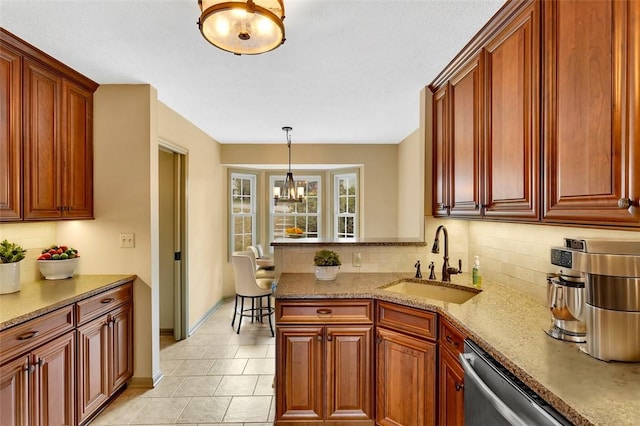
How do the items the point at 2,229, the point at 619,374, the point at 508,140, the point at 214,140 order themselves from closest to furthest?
the point at 619,374, the point at 508,140, the point at 2,229, the point at 214,140

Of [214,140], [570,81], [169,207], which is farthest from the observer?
[214,140]

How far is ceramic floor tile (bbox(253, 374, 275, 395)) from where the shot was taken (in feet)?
8.62

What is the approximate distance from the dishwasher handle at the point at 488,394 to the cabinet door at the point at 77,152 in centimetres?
289

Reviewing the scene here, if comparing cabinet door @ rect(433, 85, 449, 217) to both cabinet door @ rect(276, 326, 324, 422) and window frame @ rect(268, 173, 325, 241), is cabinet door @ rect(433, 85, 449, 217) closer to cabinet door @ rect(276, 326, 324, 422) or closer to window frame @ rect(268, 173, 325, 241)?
cabinet door @ rect(276, 326, 324, 422)

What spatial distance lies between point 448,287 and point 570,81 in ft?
4.94

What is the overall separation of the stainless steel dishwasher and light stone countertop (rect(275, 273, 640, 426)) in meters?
0.04

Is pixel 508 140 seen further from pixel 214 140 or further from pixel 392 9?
pixel 214 140

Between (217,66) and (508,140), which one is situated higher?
(217,66)

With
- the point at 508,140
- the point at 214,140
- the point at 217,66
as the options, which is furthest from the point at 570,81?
the point at 214,140

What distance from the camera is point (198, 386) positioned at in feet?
8.93

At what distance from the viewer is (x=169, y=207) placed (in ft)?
Result: 12.2

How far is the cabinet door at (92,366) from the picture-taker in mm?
2119

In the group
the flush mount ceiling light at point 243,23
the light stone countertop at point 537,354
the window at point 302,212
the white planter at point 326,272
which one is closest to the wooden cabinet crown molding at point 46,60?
the flush mount ceiling light at point 243,23

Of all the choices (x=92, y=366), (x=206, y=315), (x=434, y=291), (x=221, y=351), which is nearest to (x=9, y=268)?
(x=92, y=366)
